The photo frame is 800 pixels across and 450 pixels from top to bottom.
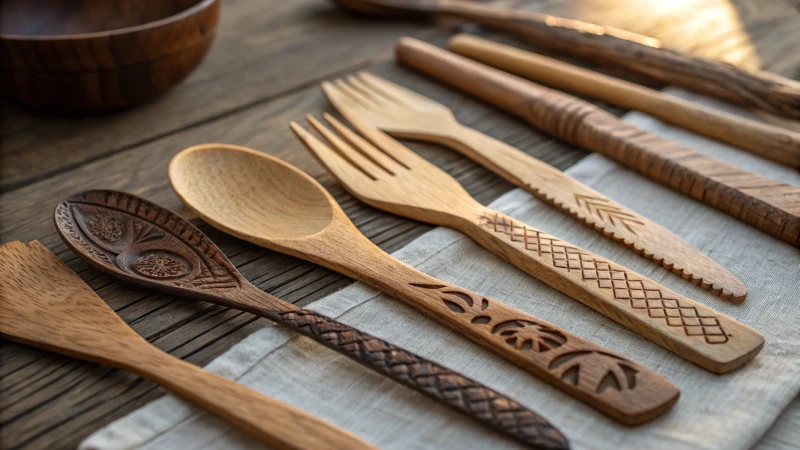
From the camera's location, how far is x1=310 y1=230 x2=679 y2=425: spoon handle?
1.75 feet

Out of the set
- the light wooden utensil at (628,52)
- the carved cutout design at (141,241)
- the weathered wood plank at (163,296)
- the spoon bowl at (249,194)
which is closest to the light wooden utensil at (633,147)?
the weathered wood plank at (163,296)

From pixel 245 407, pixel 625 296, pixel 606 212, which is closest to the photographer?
pixel 245 407

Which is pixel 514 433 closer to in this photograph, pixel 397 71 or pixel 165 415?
pixel 165 415

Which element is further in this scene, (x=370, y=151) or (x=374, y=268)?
(x=370, y=151)

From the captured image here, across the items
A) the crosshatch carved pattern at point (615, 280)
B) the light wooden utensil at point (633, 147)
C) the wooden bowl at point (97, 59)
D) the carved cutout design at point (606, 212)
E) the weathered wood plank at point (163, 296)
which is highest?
the wooden bowl at point (97, 59)

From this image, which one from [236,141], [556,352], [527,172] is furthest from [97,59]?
[556,352]

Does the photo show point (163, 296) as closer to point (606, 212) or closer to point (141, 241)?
point (141, 241)

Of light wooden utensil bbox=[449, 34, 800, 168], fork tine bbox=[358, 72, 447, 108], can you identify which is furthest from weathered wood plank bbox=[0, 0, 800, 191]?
light wooden utensil bbox=[449, 34, 800, 168]

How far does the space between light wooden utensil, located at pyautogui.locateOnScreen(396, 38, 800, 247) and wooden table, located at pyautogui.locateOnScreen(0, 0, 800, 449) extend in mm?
29

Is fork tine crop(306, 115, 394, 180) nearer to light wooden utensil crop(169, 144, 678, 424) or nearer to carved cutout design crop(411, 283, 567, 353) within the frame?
light wooden utensil crop(169, 144, 678, 424)

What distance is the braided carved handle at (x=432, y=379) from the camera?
508 mm

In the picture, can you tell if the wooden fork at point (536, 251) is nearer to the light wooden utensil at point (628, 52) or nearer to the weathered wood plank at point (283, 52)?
the weathered wood plank at point (283, 52)

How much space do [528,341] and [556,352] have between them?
0.03 metres

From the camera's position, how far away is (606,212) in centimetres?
78
